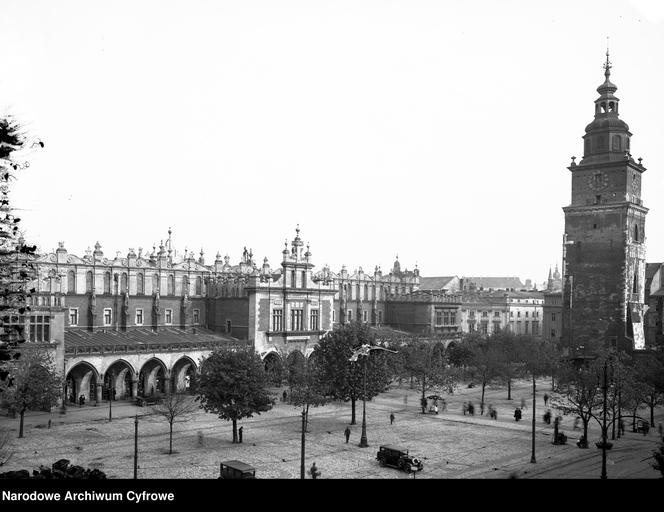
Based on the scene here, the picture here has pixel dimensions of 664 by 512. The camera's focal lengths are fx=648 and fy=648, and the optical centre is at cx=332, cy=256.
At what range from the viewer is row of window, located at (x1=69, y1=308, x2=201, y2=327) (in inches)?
2532

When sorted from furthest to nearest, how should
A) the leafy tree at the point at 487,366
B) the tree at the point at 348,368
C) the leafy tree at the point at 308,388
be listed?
1. the leafy tree at the point at 487,366
2. the tree at the point at 348,368
3. the leafy tree at the point at 308,388

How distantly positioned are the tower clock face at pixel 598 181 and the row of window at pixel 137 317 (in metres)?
47.6

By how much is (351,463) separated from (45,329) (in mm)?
30619

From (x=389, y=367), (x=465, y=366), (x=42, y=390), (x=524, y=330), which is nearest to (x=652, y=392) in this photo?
(x=389, y=367)

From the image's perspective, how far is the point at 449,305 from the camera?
327 feet

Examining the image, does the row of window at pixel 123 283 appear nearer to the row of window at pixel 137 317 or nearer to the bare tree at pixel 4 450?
the row of window at pixel 137 317

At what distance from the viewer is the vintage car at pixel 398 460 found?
3500 cm

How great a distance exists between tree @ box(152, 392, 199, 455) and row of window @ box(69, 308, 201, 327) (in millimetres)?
13013

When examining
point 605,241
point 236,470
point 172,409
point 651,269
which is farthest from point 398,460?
point 651,269

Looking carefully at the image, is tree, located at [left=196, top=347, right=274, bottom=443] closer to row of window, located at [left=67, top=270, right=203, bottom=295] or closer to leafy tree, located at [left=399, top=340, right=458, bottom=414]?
leafy tree, located at [left=399, top=340, right=458, bottom=414]

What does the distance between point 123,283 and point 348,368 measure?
31.1m

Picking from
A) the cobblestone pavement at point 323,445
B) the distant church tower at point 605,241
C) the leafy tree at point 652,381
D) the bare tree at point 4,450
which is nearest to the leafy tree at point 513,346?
the distant church tower at point 605,241

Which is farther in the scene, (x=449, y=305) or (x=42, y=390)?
(x=449, y=305)

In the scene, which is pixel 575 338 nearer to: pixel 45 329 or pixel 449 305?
pixel 449 305
